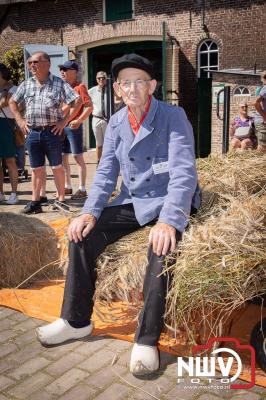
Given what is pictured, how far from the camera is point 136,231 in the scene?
10.6 ft

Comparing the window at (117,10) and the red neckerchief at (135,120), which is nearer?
the red neckerchief at (135,120)

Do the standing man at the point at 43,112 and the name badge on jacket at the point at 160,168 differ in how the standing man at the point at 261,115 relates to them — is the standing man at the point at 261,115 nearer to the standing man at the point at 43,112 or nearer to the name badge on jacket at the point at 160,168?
the standing man at the point at 43,112

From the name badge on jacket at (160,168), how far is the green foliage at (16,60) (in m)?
15.0

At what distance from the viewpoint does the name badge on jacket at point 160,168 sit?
3088mm

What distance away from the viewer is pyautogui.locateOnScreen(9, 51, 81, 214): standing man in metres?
5.67

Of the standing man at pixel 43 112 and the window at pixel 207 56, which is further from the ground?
the window at pixel 207 56

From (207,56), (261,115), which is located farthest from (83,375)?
(207,56)

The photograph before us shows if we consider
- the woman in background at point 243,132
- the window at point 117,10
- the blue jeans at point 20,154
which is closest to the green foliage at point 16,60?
the window at point 117,10

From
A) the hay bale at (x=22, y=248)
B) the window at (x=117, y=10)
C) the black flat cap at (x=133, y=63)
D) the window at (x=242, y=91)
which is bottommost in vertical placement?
the hay bale at (x=22, y=248)

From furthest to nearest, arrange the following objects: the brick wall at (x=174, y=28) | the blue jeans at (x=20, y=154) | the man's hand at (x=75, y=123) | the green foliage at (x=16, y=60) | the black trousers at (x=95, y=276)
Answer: the green foliage at (x=16, y=60) < the brick wall at (x=174, y=28) < the blue jeans at (x=20, y=154) < the man's hand at (x=75, y=123) < the black trousers at (x=95, y=276)

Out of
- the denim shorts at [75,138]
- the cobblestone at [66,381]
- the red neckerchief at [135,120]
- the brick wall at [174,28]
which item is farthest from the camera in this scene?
the brick wall at [174,28]

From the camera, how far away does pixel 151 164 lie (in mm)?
3131

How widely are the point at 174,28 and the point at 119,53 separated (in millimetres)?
2342
